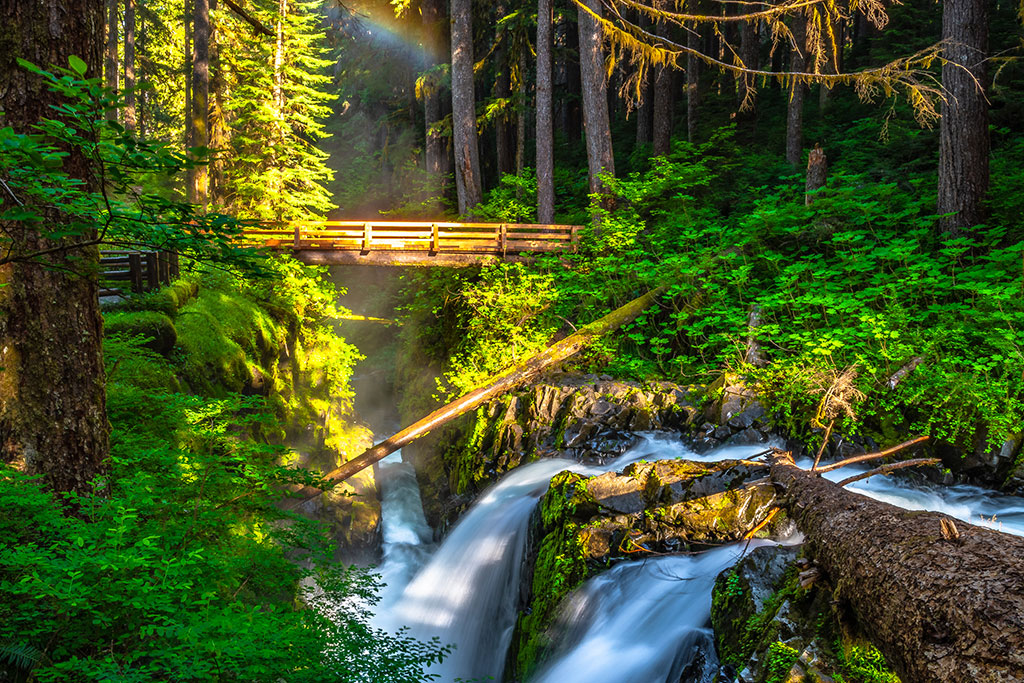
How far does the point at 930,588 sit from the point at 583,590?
3.36 meters

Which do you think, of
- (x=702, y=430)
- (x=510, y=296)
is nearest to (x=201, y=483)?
(x=702, y=430)

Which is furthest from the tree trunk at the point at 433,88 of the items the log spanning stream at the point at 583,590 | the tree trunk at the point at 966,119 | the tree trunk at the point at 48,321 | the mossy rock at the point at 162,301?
the tree trunk at the point at 48,321

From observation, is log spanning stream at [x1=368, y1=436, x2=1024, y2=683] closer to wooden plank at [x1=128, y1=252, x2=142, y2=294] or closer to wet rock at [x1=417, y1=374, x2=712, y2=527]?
wet rock at [x1=417, y1=374, x2=712, y2=527]

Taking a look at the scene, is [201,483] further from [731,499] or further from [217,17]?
[217,17]

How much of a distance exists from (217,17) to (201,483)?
19362 millimetres

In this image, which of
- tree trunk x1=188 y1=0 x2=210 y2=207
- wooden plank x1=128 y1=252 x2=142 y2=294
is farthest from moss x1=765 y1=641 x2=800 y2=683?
tree trunk x1=188 y1=0 x2=210 y2=207

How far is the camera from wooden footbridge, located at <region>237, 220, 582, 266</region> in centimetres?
1461

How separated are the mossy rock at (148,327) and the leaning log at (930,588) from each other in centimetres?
821

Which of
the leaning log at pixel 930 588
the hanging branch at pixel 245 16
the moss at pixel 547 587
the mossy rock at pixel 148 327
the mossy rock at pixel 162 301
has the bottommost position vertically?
the moss at pixel 547 587

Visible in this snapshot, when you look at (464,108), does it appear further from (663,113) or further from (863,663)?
(863,663)

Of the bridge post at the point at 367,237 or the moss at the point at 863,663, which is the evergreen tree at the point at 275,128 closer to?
the bridge post at the point at 367,237

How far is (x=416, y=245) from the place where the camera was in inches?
600

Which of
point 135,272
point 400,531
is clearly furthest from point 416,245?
point 400,531

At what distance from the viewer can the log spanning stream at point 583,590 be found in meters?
5.01
